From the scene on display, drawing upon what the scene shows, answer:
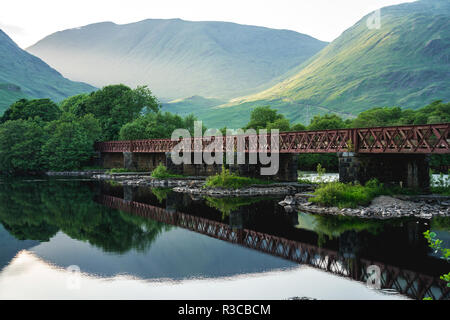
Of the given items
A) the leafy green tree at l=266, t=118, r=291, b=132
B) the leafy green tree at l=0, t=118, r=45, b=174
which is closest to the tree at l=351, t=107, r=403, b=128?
the leafy green tree at l=266, t=118, r=291, b=132

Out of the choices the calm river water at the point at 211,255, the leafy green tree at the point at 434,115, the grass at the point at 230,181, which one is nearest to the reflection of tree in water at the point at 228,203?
the calm river water at the point at 211,255

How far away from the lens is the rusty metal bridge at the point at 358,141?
97.8 ft

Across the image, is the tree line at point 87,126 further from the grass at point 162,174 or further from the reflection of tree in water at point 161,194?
the reflection of tree in water at point 161,194

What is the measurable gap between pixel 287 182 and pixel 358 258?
26.4 meters

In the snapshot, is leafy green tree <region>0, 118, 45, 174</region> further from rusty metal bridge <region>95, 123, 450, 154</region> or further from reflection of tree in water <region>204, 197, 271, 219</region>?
reflection of tree in water <region>204, 197, 271, 219</region>

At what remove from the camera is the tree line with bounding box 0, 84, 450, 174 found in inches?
3007

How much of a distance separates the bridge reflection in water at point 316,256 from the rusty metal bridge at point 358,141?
12.1m

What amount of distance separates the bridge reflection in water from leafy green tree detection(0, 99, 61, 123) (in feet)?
216

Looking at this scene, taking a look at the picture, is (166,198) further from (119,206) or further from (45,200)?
(45,200)

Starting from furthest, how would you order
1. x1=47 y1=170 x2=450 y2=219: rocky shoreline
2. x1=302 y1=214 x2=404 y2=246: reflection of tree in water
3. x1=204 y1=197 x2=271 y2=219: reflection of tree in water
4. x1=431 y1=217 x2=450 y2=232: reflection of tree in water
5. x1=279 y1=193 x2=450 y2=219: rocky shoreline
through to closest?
x1=204 y1=197 x2=271 y2=219: reflection of tree in water < x1=47 y1=170 x2=450 y2=219: rocky shoreline < x1=279 y1=193 x2=450 y2=219: rocky shoreline < x1=431 y1=217 x2=450 y2=232: reflection of tree in water < x1=302 y1=214 x2=404 y2=246: reflection of tree in water

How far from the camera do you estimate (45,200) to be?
40.1 m

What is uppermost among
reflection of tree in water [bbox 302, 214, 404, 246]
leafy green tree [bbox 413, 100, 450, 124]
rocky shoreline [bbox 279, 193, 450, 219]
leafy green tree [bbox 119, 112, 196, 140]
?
leafy green tree [bbox 413, 100, 450, 124]

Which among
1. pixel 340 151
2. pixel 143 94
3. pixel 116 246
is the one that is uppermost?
pixel 143 94
